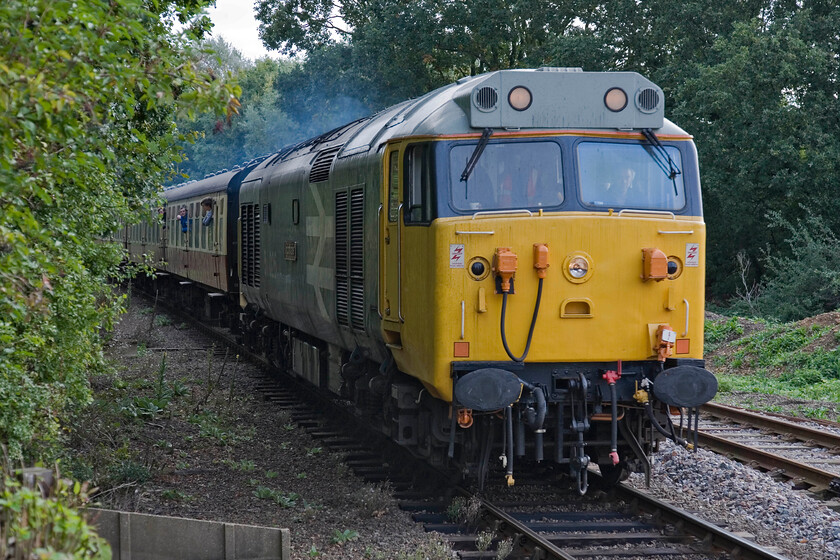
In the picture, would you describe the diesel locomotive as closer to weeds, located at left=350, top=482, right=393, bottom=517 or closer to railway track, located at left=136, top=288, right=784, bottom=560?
railway track, located at left=136, top=288, right=784, bottom=560

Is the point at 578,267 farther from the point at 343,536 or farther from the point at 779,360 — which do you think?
the point at 779,360

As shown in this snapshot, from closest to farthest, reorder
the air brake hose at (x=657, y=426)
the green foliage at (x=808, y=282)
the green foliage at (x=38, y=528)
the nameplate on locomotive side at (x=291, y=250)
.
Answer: the green foliage at (x=38, y=528), the air brake hose at (x=657, y=426), the nameplate on locomotive side at (x=291, y=250), the green foliage at (x=808, y=282)

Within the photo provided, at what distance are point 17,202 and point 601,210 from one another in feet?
14.6

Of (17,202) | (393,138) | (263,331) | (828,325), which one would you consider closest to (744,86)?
(828,325)

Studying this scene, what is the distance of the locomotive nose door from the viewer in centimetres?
830

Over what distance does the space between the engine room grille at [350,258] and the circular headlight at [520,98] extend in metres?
1.99

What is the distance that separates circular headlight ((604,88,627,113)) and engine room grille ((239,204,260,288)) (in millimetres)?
8139

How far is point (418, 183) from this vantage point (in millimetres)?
7961

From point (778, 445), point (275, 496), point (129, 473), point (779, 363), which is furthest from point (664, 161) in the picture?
point (779, 363)

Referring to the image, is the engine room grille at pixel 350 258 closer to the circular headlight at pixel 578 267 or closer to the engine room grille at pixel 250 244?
the circular headlight at pixel 578 267

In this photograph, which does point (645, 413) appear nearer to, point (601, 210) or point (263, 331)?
point (601, 210)

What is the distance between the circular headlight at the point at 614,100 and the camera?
7.95 m

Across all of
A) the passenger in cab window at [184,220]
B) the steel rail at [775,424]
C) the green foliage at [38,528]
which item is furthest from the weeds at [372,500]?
the passenger in cab window at [184,220]

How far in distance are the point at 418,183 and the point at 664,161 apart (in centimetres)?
195
